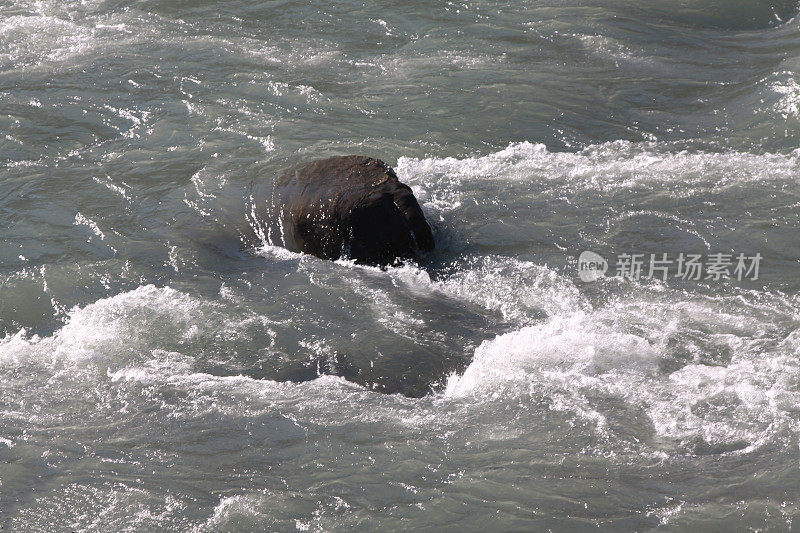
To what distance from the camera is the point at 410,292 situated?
5551 millimetres

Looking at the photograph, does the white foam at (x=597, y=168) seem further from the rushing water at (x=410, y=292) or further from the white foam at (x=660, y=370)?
the white foam at (x=660, y=370)

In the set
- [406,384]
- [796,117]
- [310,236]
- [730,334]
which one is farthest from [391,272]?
[796,117]

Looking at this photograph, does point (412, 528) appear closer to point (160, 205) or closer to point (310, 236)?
point (310, 236)

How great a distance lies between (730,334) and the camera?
481cm

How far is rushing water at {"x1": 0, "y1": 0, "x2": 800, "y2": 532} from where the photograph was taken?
12.4ft

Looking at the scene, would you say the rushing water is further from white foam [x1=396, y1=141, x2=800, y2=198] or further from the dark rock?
the dark rock
